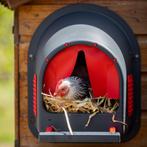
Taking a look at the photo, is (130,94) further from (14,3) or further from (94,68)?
(14,3)

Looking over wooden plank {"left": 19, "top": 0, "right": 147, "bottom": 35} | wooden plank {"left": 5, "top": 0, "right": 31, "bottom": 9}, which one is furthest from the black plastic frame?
wooden plank {"left": 5, "top": 0, "right": 31, "bottom": 9}

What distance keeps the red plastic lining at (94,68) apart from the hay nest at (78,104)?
3cm

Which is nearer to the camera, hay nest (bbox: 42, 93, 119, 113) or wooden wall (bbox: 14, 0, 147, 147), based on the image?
hay nest (bbox: 42, 93, 119, 113)

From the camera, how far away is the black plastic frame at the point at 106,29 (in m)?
3.44

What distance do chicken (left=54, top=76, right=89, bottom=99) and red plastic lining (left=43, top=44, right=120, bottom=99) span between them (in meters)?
0.04

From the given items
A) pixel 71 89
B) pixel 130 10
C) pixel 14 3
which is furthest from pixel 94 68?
pixel 14 3

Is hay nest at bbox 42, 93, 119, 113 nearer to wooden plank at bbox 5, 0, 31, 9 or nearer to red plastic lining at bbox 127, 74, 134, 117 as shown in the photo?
red plastic lining at bbox 127, 74, 134, 117

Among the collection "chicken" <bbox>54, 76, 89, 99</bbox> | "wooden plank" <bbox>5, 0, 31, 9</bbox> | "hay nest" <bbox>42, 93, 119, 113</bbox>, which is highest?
"wooden plank" <bbox>5, 0, 31, 9</bbox>

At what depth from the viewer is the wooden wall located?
137 inches

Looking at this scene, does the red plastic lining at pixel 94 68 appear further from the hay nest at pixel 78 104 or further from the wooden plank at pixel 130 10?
the wooden plank at pixel 130 10

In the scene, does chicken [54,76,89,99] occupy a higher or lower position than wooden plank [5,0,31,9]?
lower

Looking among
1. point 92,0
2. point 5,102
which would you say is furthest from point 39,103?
point 5,102

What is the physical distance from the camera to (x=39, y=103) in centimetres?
329

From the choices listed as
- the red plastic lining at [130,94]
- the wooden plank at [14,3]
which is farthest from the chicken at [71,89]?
the wooden plank at [14,3]
